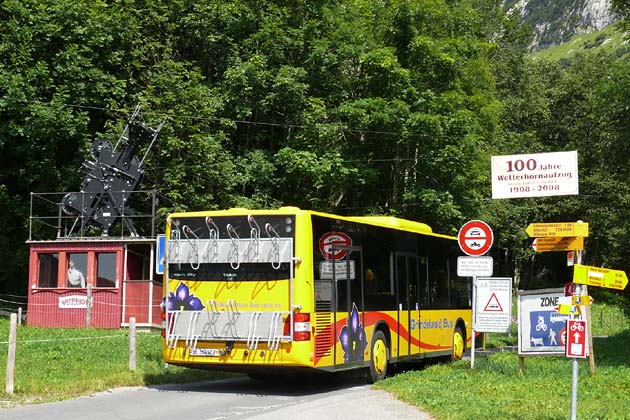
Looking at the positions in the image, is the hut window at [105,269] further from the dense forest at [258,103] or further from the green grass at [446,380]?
the green grass at [446,380]

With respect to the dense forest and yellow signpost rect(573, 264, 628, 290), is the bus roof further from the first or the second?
the dense forest

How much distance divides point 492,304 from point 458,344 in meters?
4.36

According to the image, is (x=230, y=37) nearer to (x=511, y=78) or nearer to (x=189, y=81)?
(x=189, y=81)

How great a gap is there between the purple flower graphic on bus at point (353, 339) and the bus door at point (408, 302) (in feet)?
6.92

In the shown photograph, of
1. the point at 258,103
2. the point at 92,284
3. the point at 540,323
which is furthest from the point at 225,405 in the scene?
the point at 258,103

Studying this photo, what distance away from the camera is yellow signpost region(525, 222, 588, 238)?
33.4 ft

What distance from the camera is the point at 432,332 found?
749 inches

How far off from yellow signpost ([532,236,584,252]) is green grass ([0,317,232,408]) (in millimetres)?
7729

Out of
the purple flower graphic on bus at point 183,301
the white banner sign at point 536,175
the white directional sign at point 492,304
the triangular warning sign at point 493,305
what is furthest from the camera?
the triangular warning sign at point 493,305

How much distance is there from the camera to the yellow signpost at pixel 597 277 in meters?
9.46

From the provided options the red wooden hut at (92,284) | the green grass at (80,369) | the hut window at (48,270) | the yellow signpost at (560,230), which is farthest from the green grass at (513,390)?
the hut window at (48,270)

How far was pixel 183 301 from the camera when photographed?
1410cm

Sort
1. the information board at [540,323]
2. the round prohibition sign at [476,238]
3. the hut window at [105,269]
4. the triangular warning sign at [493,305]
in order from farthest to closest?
1. the hut window at [105,269]
2. the triangular warning sign at [493,305]
3. the round prohibition sign at [476,238]
4. the information board at [540,323]

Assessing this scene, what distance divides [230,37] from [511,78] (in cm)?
2692
